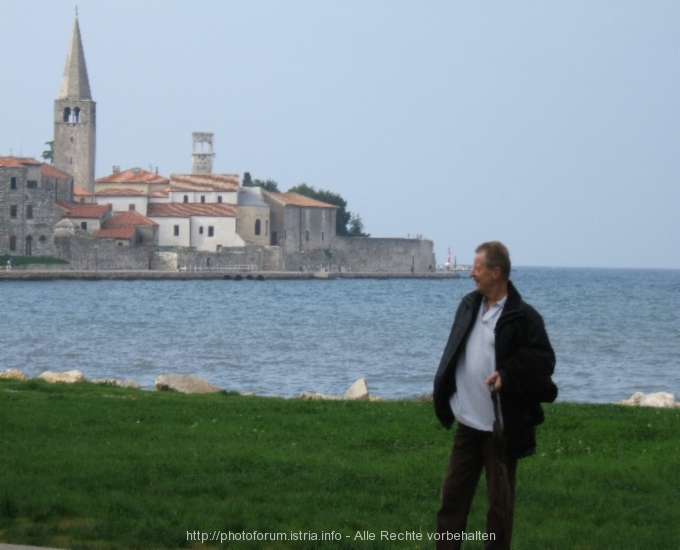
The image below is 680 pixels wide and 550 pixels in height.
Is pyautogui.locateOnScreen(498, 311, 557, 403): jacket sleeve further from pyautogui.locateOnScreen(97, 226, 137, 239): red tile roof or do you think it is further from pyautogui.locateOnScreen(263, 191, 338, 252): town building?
pyautogui.locateOnScreen(263, 191, 338, 252): town building

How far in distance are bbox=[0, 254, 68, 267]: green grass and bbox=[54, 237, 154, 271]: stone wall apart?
2.06ft

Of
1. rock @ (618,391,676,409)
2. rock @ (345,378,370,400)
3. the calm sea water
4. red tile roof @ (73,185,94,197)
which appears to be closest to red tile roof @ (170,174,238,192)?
red tile roof @ (73,185,94,197)

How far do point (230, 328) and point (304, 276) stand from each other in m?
47.2

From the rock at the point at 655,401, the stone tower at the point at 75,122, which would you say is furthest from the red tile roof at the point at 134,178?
the rock at the point at 655,401

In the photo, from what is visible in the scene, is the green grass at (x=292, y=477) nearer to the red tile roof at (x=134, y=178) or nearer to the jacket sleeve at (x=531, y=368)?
the jacket sleeve at (x=531, y=368)

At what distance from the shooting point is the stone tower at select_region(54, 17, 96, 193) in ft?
265

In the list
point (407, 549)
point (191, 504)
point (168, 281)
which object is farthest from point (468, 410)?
point (168, 281)

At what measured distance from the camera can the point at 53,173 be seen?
2849 inches

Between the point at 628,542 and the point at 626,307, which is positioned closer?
the point at 628,542

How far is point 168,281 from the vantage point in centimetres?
7019

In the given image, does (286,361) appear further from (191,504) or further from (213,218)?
(213,218)

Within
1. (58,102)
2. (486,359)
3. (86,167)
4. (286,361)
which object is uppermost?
(58,102)

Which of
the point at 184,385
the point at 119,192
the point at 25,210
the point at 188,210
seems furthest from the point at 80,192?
the point at 184,385

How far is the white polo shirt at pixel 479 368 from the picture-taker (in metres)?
4.98
